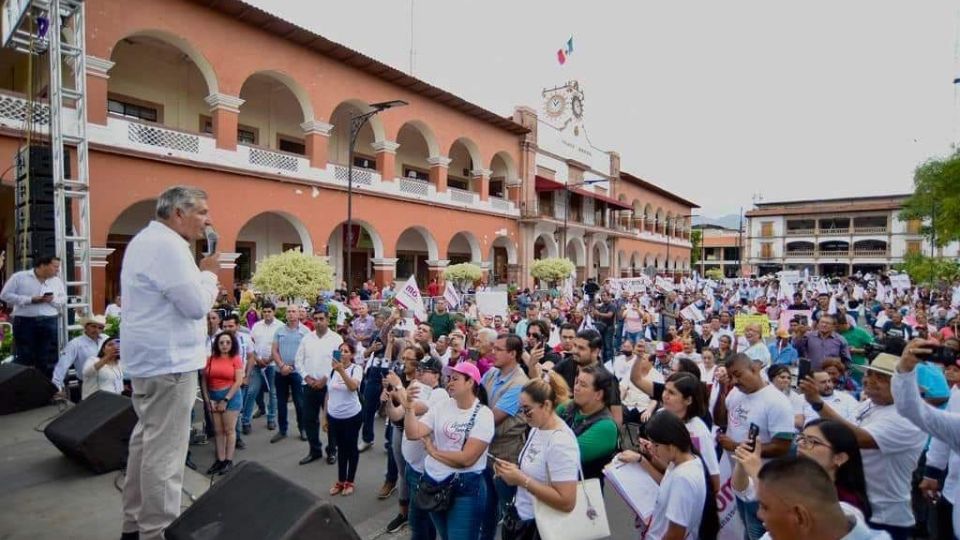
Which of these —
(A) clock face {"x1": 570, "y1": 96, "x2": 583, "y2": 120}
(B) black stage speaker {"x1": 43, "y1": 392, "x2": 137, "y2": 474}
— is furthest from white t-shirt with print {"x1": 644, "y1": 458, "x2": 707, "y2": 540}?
(A) clock face {"x1": 570, "y1": 96, "x2": 583, "y2": 120}

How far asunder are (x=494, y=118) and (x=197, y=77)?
551 inches

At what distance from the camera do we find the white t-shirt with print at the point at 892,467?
3.32 m

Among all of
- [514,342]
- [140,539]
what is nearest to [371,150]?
[514,342]

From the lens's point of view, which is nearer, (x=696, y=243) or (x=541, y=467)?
(x=541, y=467)

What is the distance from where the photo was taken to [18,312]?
6602 millimetres

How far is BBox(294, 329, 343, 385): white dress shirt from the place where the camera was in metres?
6.69

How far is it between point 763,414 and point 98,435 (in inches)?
200

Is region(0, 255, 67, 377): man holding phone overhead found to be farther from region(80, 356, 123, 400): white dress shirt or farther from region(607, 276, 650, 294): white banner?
region(607, 276, 650, 294): white banner

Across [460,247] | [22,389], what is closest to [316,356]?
[22,389]

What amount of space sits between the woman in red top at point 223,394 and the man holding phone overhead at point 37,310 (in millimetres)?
2396

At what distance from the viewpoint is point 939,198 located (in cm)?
3650

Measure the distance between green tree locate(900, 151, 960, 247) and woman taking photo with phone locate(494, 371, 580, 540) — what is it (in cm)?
3907

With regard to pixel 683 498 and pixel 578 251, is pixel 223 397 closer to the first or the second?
pixel 683 498

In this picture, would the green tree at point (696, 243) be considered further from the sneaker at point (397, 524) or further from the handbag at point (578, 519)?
the handbag at point (578, 519)
